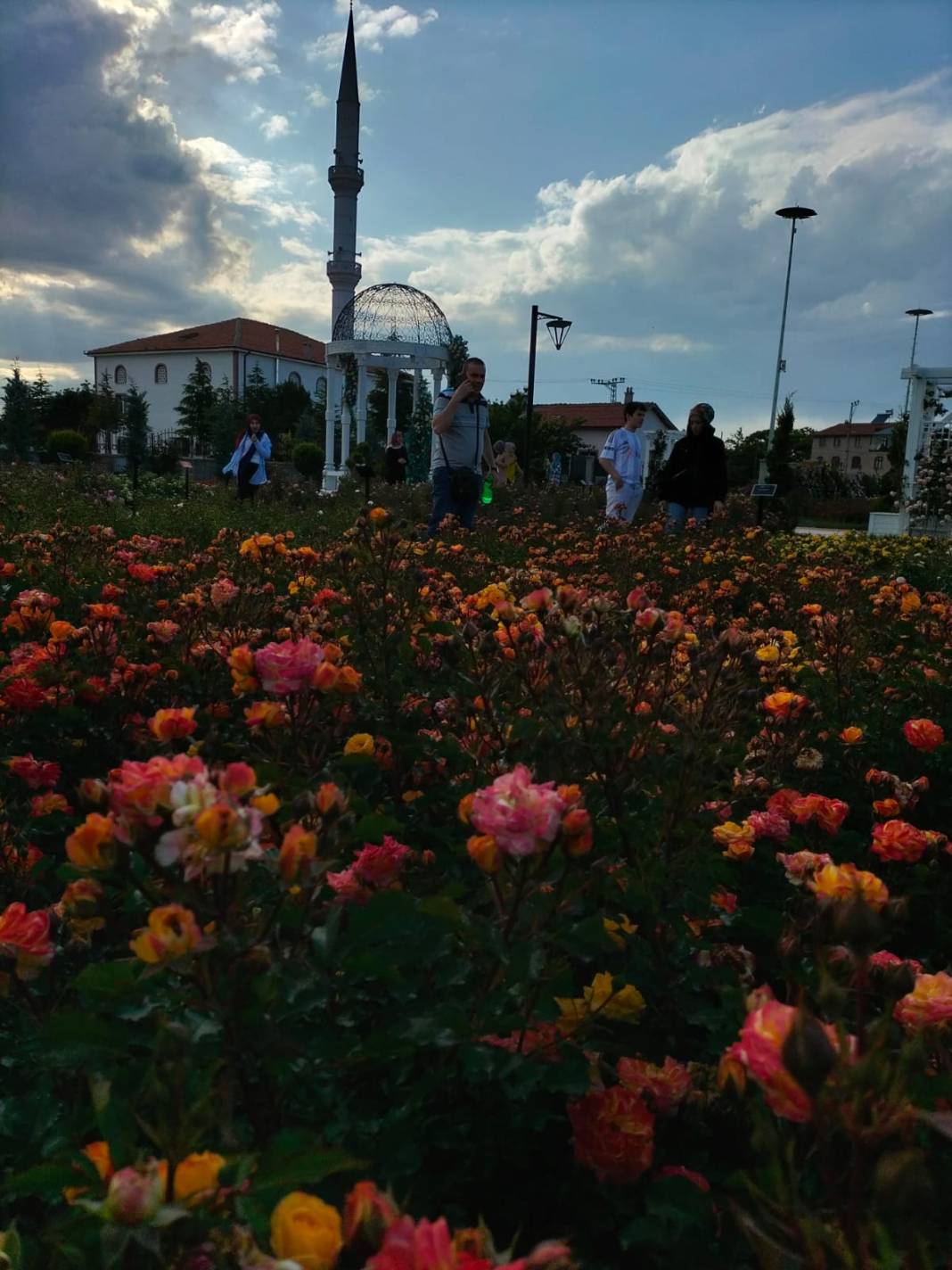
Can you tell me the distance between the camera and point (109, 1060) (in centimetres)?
97

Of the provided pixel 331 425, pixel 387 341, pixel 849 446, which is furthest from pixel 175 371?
pixel 849 446

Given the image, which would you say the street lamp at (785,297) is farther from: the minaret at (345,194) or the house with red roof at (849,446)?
the house with red roof at (849,446)

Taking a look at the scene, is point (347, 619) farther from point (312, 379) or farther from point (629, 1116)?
point (312, 379)

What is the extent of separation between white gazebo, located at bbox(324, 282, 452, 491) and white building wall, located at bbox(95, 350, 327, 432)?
33501mm

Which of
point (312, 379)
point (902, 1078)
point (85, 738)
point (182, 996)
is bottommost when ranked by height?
point (85, 738)

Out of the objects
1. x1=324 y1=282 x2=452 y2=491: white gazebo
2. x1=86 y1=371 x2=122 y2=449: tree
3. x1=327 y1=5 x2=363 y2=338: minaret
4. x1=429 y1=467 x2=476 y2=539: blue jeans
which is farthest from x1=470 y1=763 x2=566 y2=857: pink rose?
x1=86 y1=371 x2=122 y2=449: tree

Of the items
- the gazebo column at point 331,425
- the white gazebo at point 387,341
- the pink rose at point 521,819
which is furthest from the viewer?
the gazebo column at point 331,425

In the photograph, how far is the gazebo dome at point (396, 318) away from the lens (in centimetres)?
2617

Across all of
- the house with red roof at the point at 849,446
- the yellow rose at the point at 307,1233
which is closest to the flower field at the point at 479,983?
the yellow rose at the point at 307,1233

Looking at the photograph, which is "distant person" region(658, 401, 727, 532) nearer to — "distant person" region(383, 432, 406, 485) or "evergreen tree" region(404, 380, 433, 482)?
"distant person" region(383, 432, 406, 485)

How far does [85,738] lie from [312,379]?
66.1 meters

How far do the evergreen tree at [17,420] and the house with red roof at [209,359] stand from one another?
19.1 metres

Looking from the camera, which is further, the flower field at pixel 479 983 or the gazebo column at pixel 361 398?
the gazebo column at pixel 361 398

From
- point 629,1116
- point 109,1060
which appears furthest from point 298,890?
point 629,1116
